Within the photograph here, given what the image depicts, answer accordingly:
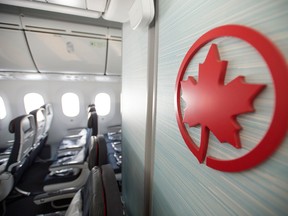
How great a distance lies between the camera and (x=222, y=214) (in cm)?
45

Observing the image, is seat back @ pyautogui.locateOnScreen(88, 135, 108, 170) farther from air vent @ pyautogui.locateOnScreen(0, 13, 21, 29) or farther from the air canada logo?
air vent @ pyautogui.locateOnScreen(0, 13, 21, 29)

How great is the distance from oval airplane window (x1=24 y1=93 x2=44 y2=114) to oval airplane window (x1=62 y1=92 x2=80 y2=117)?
0.50m

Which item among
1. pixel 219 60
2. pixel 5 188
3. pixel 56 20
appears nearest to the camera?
pixel 219 60

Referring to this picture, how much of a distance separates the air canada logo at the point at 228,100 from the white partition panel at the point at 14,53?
9.41 ft

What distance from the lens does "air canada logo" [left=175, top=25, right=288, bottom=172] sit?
11.3 inches

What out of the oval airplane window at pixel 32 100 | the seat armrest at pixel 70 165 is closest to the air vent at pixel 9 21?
the oval airplane window at pixel 32 100

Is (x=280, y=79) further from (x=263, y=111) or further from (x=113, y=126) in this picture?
(x=113, y=126)

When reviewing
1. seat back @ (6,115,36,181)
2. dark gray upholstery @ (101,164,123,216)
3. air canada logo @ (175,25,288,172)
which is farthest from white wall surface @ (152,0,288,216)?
seat back @ (6,115,36,181)

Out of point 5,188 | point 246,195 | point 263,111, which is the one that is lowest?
point 5,188

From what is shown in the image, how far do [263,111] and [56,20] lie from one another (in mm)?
2861

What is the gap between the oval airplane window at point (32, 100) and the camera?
143 inches

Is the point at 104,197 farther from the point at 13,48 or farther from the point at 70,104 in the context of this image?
the point at 70,104

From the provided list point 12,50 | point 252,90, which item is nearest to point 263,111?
point 252,90

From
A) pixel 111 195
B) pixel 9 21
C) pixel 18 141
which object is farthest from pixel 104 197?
pixel 9 21
